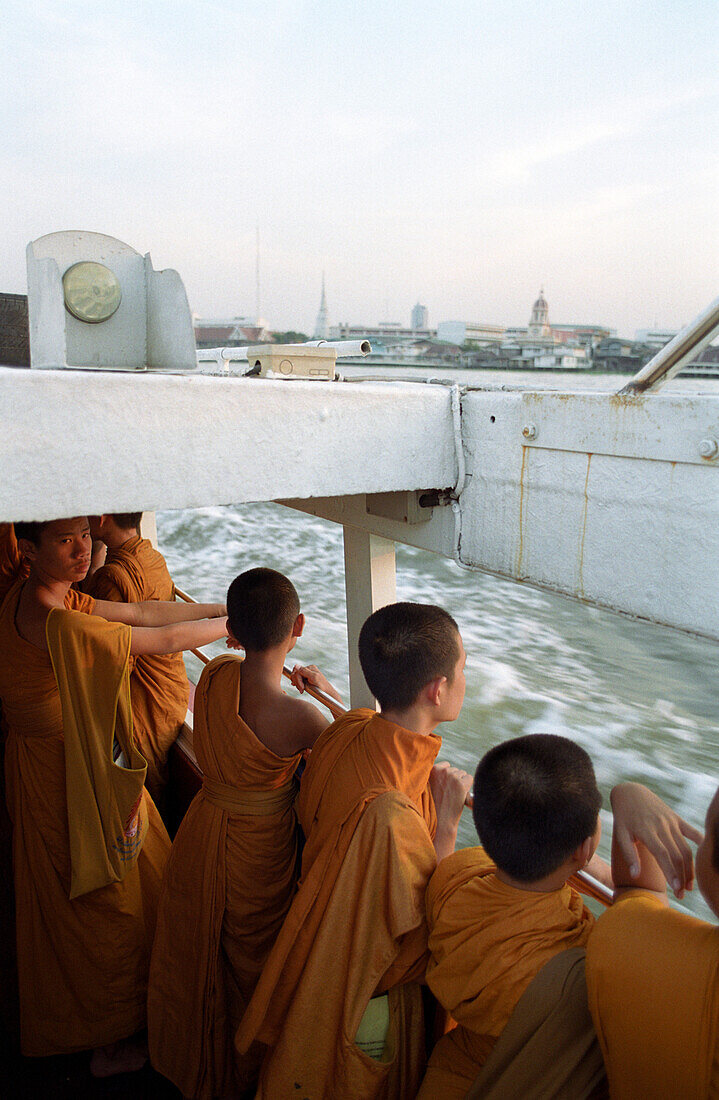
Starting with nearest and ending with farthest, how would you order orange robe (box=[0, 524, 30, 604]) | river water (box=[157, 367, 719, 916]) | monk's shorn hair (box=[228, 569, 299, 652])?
monk's shorn hair (box=[228, 569, 299, 652]), orange robe (box=[0, 524, 30, 604]), river water (box=[157, 367, 719, 916])

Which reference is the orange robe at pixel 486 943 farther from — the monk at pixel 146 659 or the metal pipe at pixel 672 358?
the monk at pixel 146 659

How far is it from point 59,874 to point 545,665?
803 centimetres

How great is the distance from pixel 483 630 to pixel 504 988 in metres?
9.78

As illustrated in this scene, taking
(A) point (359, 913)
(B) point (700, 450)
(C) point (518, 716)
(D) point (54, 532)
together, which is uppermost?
(B) point (700, 450)

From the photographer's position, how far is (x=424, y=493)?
161cm

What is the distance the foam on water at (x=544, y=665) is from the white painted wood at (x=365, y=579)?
306cm

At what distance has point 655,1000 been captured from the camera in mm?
917

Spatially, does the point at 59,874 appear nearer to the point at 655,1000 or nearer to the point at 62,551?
the point at 62,551

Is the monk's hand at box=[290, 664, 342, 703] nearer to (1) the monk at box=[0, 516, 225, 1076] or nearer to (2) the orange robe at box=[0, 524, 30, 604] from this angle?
(1) the monk at box=[0, 516, 225, 1076]

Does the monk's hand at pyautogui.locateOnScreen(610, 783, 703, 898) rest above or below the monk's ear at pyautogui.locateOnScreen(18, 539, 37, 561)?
below

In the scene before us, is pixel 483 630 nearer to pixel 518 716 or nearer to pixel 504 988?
pixel 518 716

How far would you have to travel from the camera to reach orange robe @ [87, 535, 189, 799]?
2.36 metres

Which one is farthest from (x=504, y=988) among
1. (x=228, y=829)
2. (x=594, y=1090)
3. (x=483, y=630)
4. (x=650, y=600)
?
(x=483, y=630)

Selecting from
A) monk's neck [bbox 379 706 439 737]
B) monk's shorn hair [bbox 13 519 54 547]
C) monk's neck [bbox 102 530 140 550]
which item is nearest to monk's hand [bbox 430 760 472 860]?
monk's neck [bbox 379 706 439 737]
